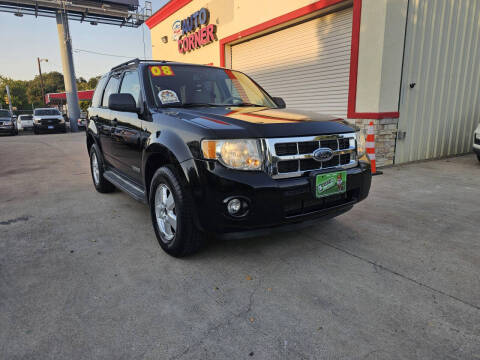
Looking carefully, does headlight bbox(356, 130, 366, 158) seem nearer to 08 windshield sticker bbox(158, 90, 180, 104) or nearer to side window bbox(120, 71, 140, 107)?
08 windshield sticker bbox(158, 90, 180, 104)

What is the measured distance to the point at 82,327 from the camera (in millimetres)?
1897

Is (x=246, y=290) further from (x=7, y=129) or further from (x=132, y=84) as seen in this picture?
A: (x=7, y=129)

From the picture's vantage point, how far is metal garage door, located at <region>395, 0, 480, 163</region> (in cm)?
680

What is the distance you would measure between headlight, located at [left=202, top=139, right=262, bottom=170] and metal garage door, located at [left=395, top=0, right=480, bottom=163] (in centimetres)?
582

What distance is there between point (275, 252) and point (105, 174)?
2.80m

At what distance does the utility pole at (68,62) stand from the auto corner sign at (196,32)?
12582 millimetres

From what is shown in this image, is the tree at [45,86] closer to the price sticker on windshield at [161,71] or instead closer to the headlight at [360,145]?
the price sticker on windshield at [161,71]

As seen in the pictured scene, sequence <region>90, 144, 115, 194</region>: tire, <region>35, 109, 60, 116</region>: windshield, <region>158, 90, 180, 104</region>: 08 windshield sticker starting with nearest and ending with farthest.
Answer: <region>158, 90, 180, 104</region>: 08 windshield sticker < <region>90, 144, 115, 194</region>: tire < <region>35, 109, 60, 116</region>: windshield

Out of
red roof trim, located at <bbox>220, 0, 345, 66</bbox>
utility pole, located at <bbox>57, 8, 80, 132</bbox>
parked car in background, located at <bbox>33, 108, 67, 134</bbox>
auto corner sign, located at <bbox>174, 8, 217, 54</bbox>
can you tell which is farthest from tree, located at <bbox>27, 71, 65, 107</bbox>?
red roof trim, located at <bbox>220, 0, 345, 66</bbox>

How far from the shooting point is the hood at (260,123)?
2365mm

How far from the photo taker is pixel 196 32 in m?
13.2

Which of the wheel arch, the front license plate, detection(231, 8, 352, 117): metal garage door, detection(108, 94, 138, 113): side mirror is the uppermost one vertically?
detection(231, 8, 352, 117): metal garage door

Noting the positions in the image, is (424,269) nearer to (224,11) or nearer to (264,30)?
(264,30)

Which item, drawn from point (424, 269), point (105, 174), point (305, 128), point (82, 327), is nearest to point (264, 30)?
point (105, 174)
